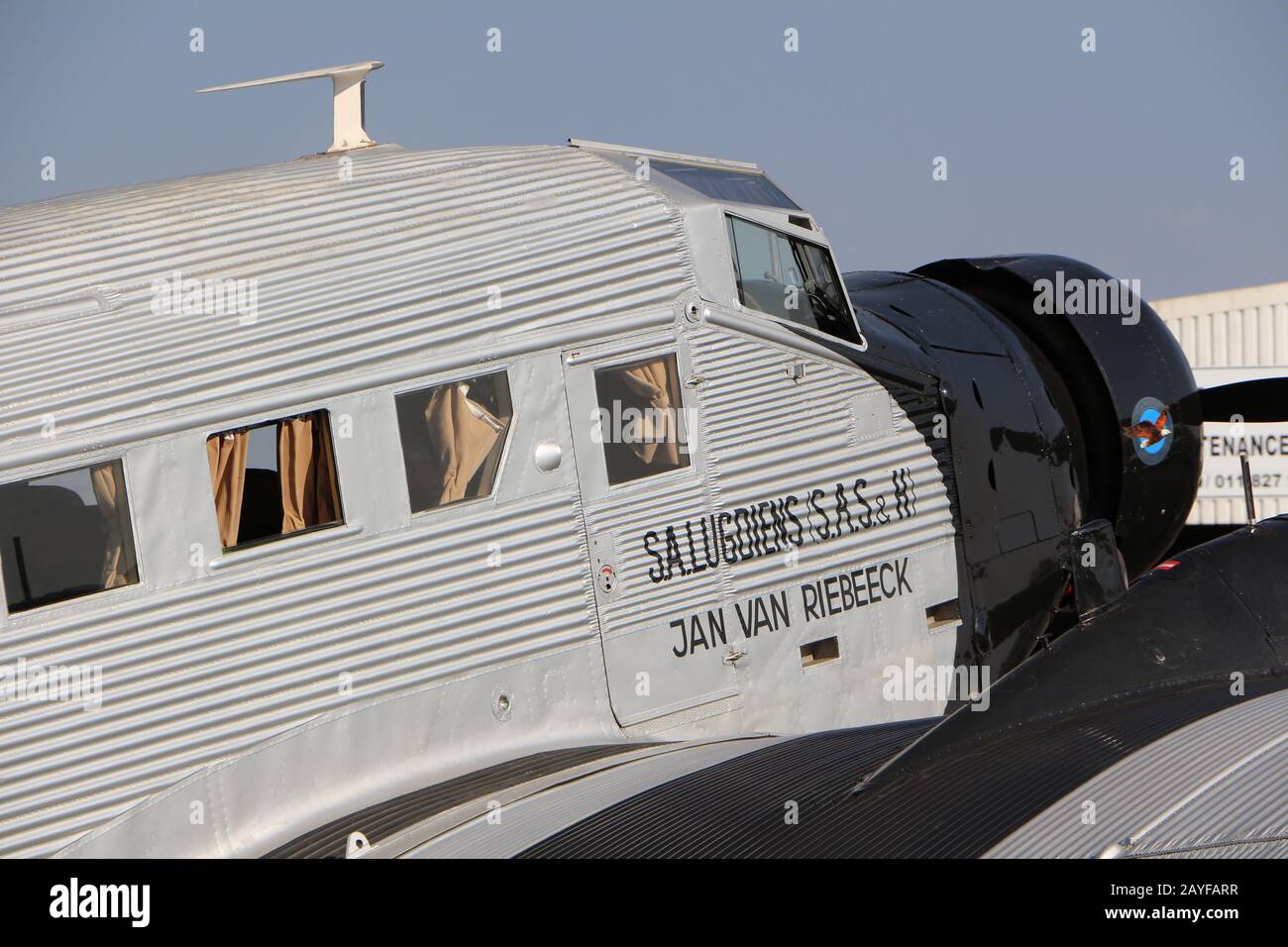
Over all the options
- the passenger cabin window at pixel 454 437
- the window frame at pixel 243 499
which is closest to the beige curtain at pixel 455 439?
the passenger cabin window at pixel 454 437

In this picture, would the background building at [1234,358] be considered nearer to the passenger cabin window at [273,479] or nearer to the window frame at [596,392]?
the window frame at [596,392]

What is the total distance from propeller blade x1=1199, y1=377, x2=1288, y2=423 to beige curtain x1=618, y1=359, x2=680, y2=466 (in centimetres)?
473

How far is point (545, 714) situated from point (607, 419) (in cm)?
138

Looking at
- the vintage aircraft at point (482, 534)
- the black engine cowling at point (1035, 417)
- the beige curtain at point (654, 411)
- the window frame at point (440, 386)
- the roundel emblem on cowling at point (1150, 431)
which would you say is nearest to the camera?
the vintage aircraft at point (482, 534)

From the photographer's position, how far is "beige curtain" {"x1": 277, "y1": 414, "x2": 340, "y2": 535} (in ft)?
18.1

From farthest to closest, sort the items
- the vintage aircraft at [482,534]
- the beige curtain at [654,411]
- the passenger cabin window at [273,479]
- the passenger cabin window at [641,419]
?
the beige curtain at [654,411] → the passenger cabin window at [641,419] → the passenger cabin window at [273,479] → the vintage aircraft at [482,534]

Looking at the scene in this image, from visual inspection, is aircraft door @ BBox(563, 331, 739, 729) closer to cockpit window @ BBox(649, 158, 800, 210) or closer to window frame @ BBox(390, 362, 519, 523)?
window frame @ BBox(390, 362, 519, 523)

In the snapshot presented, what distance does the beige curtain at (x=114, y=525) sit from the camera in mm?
5172

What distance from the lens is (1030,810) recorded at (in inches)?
170

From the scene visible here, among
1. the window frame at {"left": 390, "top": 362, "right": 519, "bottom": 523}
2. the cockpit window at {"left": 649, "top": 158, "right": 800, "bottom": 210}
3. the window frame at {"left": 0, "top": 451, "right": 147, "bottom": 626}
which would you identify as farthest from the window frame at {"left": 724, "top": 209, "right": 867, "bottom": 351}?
the window frame at {"left": 0, "top": 451, "right": 147, "bottom": 626}

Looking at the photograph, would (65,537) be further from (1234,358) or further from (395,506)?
(1234,358)

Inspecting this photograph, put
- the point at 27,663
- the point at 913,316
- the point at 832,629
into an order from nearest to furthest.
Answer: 1. the point at 27,663
2. the point at 832,629
3. the point at 913,316
